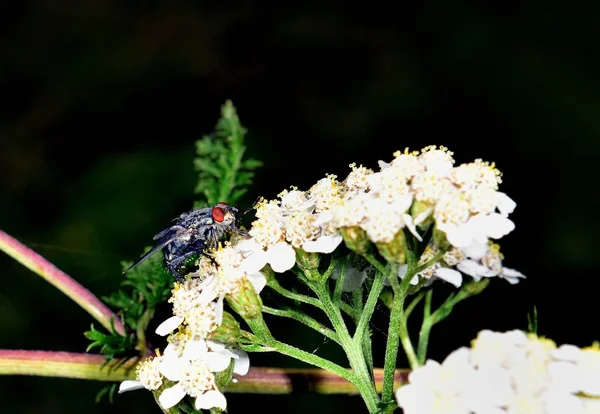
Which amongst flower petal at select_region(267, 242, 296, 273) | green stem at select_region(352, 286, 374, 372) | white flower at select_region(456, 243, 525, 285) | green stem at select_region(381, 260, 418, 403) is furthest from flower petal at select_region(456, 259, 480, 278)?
flower petal at select_region(267, 242, 296, 273)

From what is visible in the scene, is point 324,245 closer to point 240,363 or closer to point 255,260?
point 255,260

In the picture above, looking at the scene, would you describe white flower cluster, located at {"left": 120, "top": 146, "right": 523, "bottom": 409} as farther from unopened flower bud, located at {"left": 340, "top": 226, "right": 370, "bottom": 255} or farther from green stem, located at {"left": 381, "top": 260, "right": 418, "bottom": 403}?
green stem, located at {"left": 381, "top": 260, "right": 418, "bottom": 403}

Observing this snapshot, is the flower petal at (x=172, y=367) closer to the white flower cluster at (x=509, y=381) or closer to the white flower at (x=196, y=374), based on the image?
the white flower at (x=196, y=374)

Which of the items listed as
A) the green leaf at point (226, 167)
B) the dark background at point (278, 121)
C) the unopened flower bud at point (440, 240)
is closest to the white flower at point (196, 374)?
the unopened flower bud at point (440, 240)

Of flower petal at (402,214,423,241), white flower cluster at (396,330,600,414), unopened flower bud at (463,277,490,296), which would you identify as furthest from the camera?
unopened flower bud at (463,277,490,296)

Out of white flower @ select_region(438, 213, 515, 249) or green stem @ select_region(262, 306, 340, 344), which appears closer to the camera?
white flower @ select_region(438, 213, 515, 249)

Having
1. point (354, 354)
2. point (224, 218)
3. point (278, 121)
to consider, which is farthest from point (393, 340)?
point (278, 121)

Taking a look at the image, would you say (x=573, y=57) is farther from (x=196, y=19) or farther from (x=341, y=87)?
(x=196, y=19)
